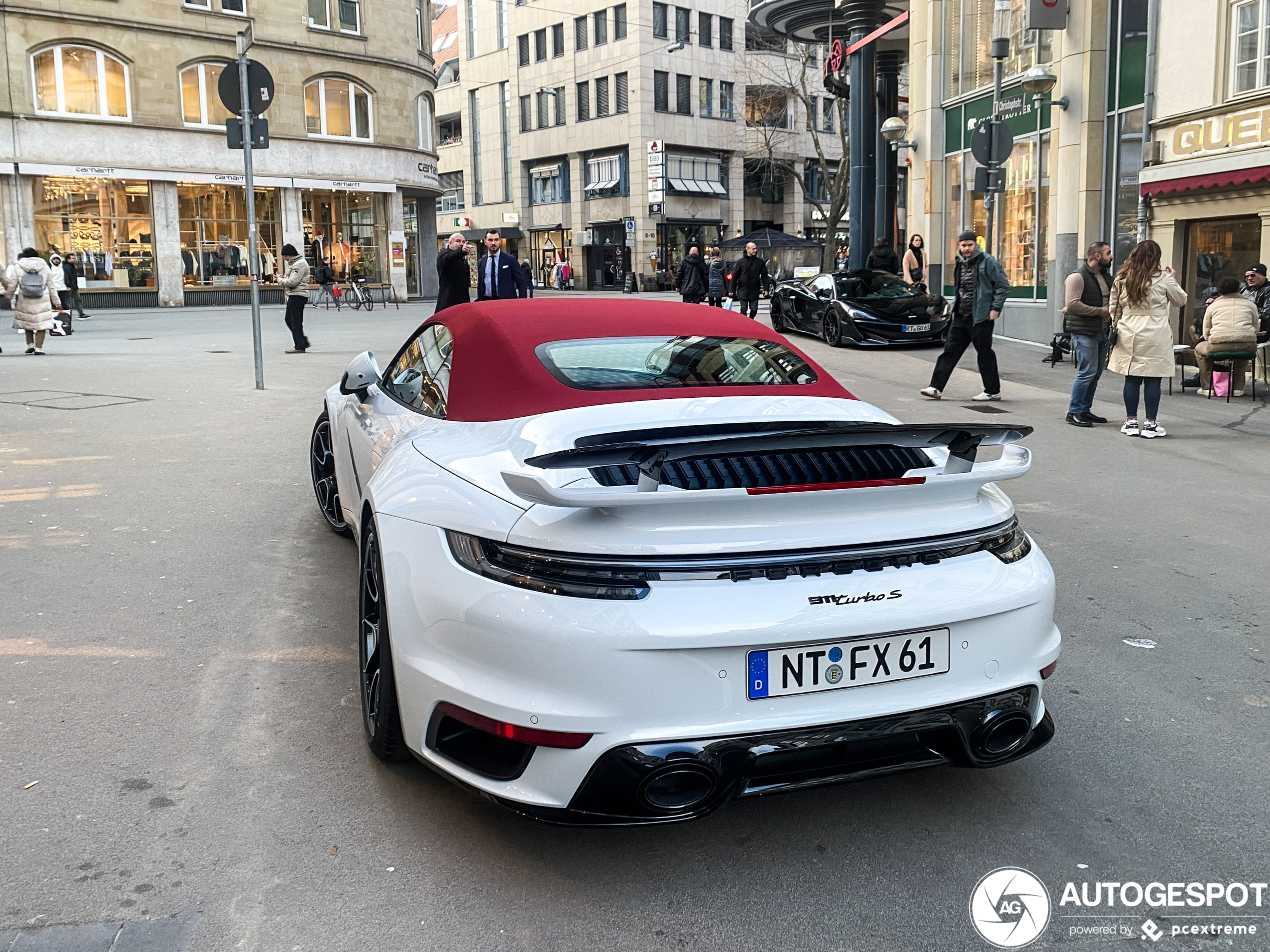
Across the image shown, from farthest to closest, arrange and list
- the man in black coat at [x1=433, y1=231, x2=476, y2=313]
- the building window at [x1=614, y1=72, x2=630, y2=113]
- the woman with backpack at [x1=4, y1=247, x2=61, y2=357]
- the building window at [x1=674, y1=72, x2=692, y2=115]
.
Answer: the building window at [x1=674, y1=72, x2=692, y2=115], the building window at [x1=614, y1=72, x2=630, y2=113], the woman with backpack at [x1=4, y1=247, x2=61, y2=357], the man in black coat at [x1=433, y1=231, x2=476, y2=313]

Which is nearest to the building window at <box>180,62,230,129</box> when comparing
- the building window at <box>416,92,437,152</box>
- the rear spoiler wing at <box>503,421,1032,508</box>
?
the building window at <box>416,92,437,152</box>

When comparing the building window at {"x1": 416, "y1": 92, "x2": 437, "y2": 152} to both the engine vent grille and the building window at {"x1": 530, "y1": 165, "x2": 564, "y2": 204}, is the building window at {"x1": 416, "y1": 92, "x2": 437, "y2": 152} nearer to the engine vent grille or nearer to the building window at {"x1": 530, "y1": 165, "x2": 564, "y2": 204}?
the building window at {"x1": 530, "y1": 165, "x2": 564, "y2": 204}

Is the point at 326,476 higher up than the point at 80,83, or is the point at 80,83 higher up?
the point at 80,83

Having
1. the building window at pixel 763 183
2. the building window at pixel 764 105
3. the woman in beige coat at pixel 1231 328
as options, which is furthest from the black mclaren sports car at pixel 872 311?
the building window at pixel 763 183

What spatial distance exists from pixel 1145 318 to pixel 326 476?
23.0 ft

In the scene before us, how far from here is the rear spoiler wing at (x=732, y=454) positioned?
264 cm

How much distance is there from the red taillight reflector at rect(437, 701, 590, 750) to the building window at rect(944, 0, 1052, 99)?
19667 mm

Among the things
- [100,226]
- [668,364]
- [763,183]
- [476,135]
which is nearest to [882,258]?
[668,364]

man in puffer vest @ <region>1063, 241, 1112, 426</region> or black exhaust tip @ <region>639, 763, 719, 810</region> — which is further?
man in puffer vest @ <region>1063, 241, 1112, 426</region>

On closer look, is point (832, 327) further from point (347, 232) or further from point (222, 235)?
point (347, 232)

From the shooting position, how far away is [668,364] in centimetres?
409

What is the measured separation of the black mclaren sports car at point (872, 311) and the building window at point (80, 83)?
27828mm

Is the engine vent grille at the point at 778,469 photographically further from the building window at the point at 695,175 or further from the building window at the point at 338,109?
the building window at the point at 695,175

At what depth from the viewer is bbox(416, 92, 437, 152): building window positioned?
47.2 metres
